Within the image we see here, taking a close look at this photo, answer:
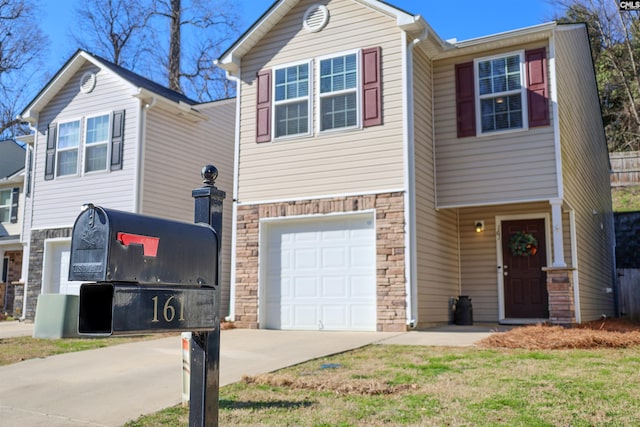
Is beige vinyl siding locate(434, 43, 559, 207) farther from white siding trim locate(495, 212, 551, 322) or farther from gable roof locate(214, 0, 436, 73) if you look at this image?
white siding trim locate(495, 212, 551, 322)

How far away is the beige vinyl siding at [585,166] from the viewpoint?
11.2 metres

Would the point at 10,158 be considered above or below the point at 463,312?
above

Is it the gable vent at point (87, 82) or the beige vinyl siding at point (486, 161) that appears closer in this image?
the beige vinyl siding at point (486, 161)

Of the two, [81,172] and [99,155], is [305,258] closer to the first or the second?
[99,155]

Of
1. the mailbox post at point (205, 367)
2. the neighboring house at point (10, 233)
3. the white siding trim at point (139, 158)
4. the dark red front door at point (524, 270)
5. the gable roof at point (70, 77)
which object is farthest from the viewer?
the neighboring house at point (10, 233)

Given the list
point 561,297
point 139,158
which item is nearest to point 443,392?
point 561,297

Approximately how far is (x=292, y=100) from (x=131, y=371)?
250 inches

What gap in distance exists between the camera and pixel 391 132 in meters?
10.0

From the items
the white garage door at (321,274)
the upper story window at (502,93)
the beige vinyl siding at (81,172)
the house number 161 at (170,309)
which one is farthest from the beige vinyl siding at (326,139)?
the house number 161 at (170,309)

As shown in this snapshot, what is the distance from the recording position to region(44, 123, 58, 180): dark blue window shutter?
570 inches

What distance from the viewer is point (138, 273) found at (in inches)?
81.0

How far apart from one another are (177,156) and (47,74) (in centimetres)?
1402

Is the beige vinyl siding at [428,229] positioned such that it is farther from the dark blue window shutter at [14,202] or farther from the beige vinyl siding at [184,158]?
the dark blue window shutter at [14,202]

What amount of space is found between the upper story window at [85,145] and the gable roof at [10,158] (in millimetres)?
8983
